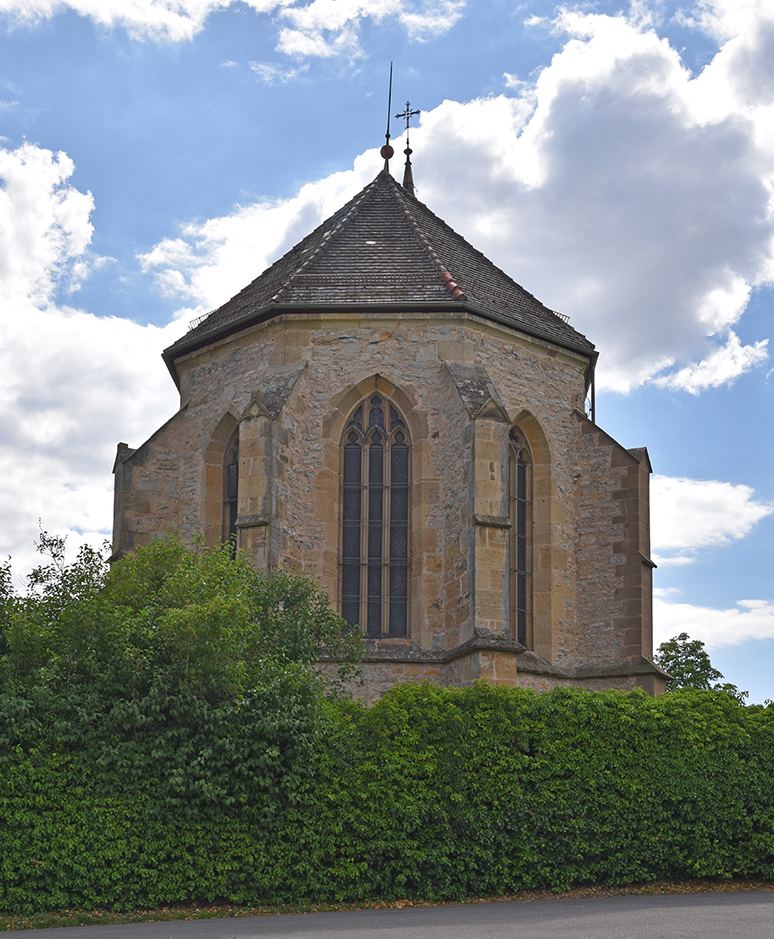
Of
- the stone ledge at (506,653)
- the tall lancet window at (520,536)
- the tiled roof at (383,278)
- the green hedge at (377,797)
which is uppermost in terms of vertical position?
the tiled roof at (383,278)

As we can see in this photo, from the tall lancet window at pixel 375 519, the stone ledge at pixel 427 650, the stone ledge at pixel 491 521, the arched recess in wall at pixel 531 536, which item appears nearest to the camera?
the stone ledge at pixel 427 650

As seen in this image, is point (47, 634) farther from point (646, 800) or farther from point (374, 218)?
point (374, 218)

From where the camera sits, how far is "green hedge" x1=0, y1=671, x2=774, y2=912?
12609mm

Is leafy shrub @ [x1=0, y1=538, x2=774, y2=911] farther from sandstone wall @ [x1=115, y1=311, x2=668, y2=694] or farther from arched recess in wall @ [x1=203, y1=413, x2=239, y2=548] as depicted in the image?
arched recess in wall @ [x1=203, y1=413, x2=239, y2=548]

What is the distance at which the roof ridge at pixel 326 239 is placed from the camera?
20348 millimetres

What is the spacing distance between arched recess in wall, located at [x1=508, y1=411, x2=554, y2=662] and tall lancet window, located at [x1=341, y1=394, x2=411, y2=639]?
81.7 inches

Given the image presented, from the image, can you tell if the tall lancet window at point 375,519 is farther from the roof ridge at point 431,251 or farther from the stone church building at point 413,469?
the roof ridge at point 431,251

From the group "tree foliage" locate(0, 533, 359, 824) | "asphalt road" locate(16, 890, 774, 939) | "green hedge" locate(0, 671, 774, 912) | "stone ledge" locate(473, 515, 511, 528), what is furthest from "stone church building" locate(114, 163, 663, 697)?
"asphalt road" locate(16, 890, 774, 939)

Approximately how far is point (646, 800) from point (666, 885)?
102 centimetres

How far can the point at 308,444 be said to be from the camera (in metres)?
19.5

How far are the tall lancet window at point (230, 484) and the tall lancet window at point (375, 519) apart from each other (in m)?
2.20

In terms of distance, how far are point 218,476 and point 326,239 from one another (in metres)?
5.17

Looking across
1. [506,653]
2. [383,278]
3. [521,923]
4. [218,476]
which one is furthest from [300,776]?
[383,278]

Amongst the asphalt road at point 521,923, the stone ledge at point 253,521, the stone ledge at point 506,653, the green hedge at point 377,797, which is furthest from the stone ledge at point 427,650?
the asphalt road at point 521,923
